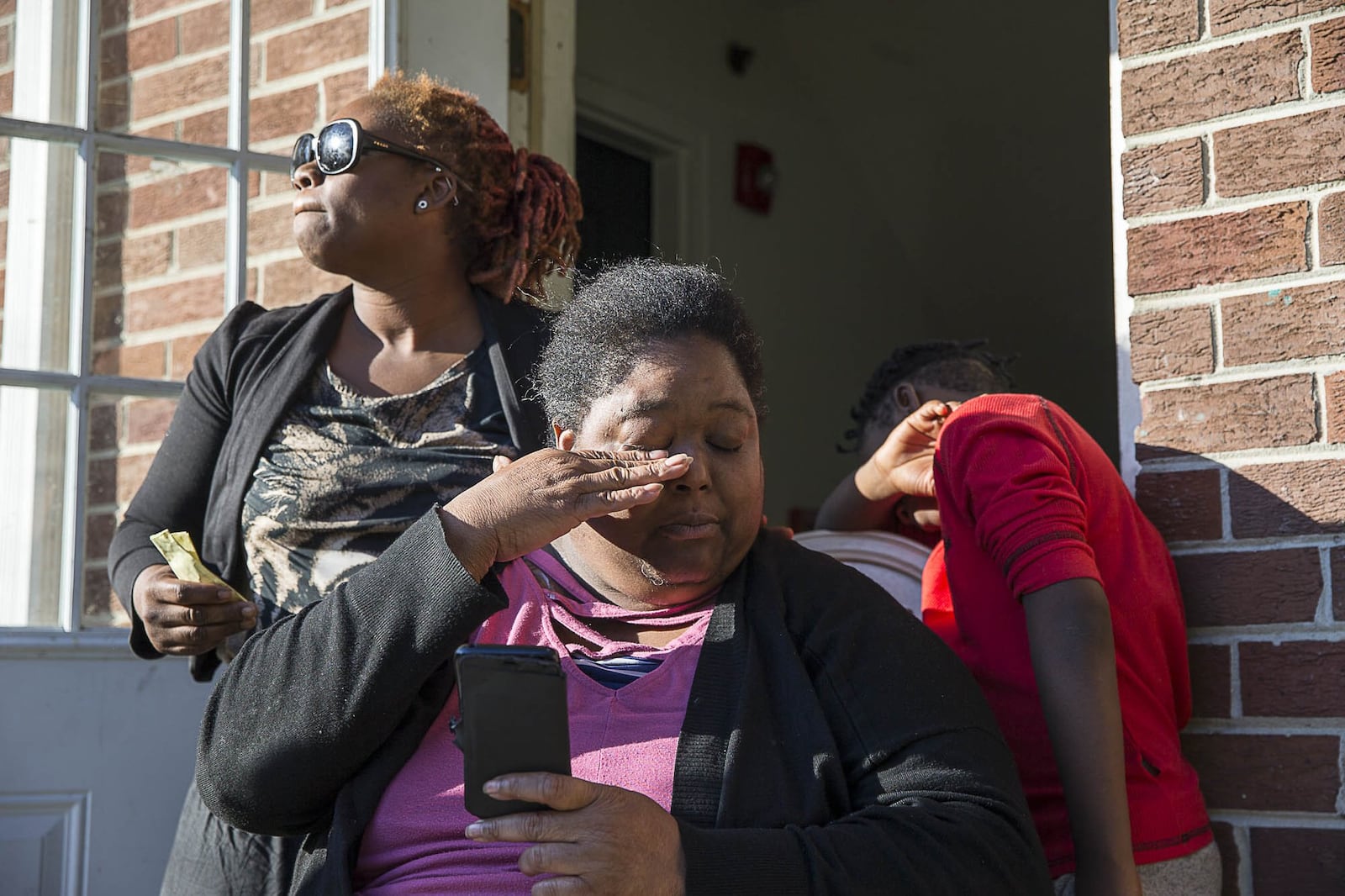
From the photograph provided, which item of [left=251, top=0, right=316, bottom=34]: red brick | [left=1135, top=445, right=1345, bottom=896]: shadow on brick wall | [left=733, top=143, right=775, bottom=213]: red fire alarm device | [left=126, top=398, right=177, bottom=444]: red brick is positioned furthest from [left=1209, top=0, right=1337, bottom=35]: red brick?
[left=733, top=143, right=775, bottom=213]: red fire alarm device

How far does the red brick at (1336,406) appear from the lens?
234 centimetres

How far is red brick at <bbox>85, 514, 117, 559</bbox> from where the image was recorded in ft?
10.0

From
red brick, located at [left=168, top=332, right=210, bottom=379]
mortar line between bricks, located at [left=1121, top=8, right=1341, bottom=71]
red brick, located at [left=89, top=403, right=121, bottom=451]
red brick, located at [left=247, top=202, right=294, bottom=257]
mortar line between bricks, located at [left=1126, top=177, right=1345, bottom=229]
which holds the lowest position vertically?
red brick, located at [left=89, top=403, right=121, bottom=451]

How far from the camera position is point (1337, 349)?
235cm

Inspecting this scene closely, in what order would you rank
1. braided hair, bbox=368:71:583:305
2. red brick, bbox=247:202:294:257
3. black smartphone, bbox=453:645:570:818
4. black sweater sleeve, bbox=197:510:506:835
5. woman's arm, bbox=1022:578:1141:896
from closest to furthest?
black smartphone, bbox=453:645:570:818 < black sweater sleeve, bbox=197:510:506:835 < woman's arm, bbox=1022:578:1141:896 < braided hair, bbox=368:71:583:305 < red brick, bbox=247:202:294:257

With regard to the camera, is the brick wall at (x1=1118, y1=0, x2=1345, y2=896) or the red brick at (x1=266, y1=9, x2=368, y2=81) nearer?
the brick wall at (x1=1118, y1=0, x2=1345, y2=896)

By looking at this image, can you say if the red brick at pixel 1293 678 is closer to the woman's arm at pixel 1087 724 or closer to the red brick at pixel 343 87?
the woman's arm at pixel 1087 724

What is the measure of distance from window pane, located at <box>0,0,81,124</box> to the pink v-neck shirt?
186 cm

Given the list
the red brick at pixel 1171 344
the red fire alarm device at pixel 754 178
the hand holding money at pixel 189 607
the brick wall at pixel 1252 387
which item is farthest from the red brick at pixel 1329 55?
the red fire alarm device at pixel 754 178

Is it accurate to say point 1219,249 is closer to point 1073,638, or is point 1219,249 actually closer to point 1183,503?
point 1183,503

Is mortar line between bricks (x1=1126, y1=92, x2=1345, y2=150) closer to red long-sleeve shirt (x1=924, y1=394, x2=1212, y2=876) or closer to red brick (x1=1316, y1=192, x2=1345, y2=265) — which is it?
red brick (x1=1316, y1=192, x2=1345, y2=265)

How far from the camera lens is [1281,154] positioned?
2.41m

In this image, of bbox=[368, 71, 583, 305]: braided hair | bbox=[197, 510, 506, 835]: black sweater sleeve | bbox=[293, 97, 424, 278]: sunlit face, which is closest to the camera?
bbox=[197, 510, 506, 835]: black sweater sleeve

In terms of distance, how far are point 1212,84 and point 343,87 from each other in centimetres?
193
